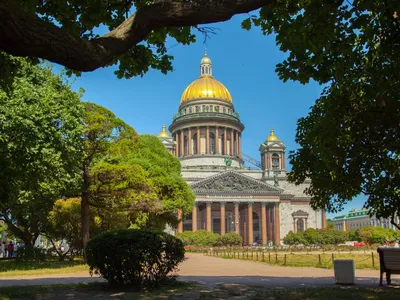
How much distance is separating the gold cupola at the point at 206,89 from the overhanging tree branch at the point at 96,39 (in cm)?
9031

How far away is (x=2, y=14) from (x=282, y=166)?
88512 millimetres

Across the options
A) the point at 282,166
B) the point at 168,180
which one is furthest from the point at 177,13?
the point at 282,166

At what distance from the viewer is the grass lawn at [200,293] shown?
9.84m

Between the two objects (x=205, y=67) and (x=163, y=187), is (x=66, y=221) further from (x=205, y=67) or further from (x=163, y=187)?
(x=205, y=67)

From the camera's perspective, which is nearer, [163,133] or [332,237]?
[332,237]

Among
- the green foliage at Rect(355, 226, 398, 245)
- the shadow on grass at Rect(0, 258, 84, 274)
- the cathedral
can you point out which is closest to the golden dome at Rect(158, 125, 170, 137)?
the cathedral

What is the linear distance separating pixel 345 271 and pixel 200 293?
481 centimetres

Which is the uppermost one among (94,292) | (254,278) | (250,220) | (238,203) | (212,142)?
(212,142)

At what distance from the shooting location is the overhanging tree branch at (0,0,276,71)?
4.59 m

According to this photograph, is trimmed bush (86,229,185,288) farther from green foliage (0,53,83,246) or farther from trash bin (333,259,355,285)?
green foliage (0,53,83,246)

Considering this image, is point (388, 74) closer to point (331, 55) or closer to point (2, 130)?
point (331, 55)

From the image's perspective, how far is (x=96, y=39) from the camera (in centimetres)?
551

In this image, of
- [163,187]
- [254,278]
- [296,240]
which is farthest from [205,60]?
[254,278]

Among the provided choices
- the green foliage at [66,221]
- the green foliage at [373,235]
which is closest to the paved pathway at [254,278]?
the green foliage at [66,221]
